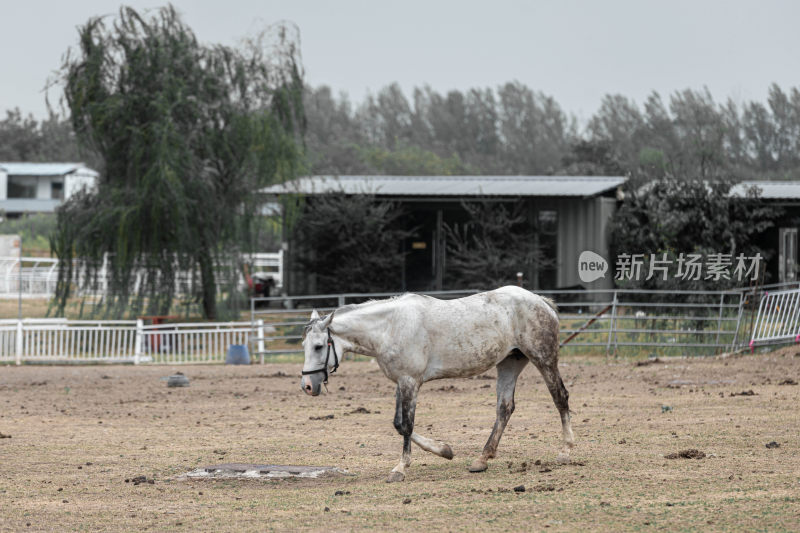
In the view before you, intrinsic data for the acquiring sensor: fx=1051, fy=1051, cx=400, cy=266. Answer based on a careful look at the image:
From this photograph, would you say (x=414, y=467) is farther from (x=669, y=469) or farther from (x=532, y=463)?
(x=669, y=469)

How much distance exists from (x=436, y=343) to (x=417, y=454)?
195 centimetres

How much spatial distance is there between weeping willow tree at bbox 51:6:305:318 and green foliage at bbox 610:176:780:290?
11089mm

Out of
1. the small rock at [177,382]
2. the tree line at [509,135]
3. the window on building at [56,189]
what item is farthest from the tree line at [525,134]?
the small rock at [177,382]

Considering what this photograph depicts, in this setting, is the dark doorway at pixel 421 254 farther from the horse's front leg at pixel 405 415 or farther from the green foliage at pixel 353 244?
the horse's front leg at pixel 405 415

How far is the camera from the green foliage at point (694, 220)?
97.3 feet

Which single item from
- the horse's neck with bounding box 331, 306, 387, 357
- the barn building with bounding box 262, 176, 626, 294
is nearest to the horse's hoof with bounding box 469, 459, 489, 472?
the horse's neck with bounding box 331, 306, 387, 357

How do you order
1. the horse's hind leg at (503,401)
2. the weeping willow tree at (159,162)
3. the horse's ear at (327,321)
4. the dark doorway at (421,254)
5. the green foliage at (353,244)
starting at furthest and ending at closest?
the dark doorway at (421,254)
the green foliage at (353,244)
the weeping willow tree at (159,162)
the horse's hind leg at (503,401)
the horse's ear at (327,321)

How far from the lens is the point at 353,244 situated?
3241cm

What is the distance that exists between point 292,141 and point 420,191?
465cm

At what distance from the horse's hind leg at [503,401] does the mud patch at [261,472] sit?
1.30 m

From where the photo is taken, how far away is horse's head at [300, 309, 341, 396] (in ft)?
30.7

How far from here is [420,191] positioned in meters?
34.0

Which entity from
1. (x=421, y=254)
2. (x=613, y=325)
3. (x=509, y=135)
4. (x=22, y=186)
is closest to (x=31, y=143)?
(x=22, y=186)

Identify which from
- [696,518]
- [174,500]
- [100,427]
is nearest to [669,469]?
[696,518]
